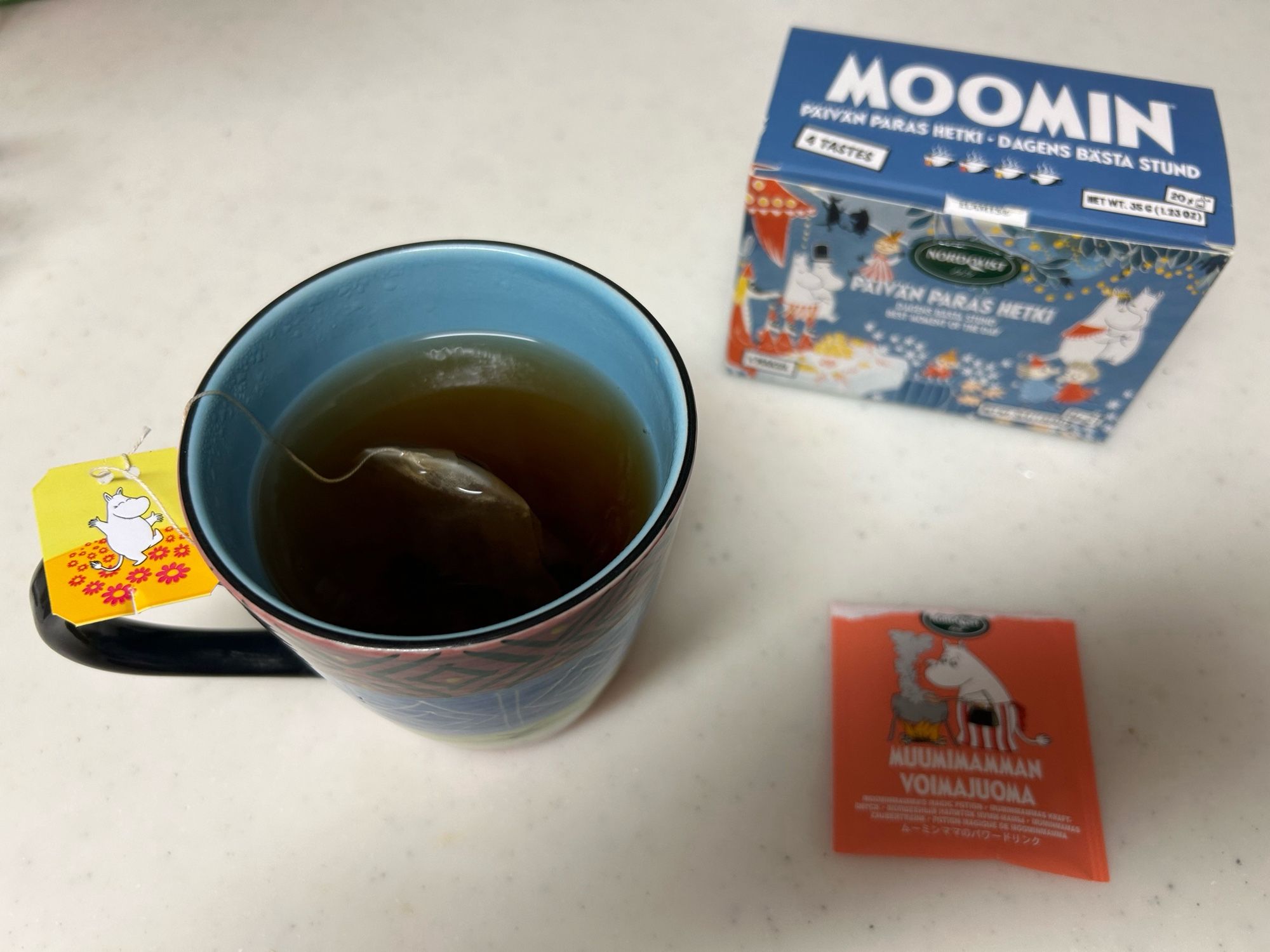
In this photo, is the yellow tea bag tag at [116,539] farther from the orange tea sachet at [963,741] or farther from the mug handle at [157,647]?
the orange tea sachet at [963,741]

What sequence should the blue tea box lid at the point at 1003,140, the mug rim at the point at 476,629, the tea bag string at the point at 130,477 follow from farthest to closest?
1. the blue tea box lid at the point at 1003,140
2. the tea bag string at the point at 130,477
3. the mug rim at the point at 476,629

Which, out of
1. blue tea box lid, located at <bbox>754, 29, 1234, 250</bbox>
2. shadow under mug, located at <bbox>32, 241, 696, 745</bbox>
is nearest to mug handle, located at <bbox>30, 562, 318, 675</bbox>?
shadow under mug, located at <bbox>32, 241, 696, 745</bbox>

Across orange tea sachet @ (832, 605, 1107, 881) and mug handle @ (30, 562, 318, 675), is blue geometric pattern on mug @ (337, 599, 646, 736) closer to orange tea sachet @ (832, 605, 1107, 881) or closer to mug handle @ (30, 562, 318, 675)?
mug handle @ (30, 562, 318, 675)

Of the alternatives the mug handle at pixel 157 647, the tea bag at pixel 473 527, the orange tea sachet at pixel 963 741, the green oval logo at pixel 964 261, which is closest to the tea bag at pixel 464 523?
the tea bag at pixel 473 527

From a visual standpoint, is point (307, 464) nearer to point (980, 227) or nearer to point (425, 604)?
point (425, 604)

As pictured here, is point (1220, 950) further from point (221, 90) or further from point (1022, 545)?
point (221, 90)

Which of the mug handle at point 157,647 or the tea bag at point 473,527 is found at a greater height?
the tea bag at point 473,527
